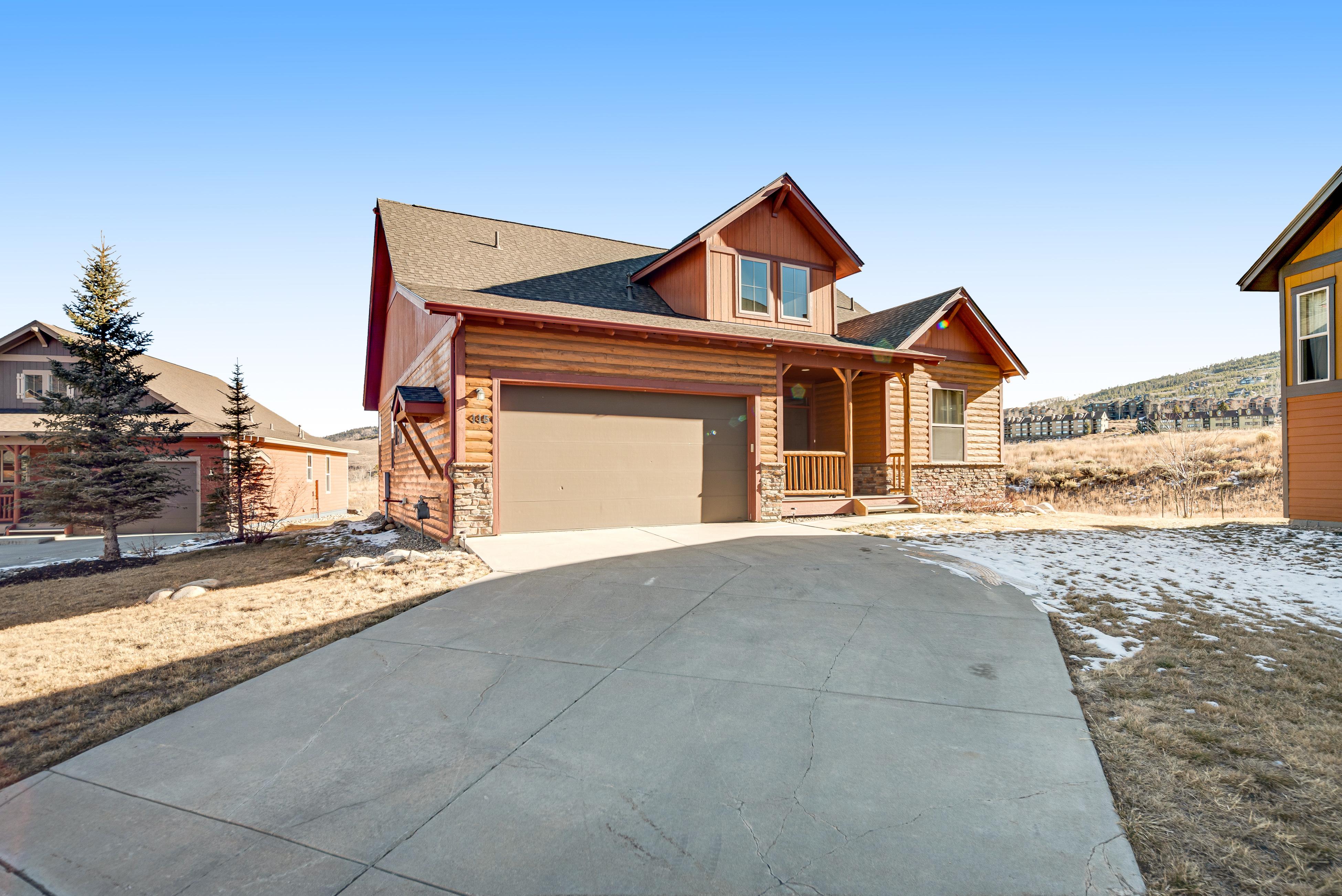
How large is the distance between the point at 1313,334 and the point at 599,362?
13.1 metres

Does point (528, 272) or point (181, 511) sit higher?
point (528, 272)

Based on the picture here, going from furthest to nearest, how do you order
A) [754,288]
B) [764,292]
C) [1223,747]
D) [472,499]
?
[764,292] < [754,288] < [472,499] < [1223,747]

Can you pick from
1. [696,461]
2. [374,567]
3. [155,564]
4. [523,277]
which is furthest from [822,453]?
[155,564]

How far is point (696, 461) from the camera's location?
11273 millimetres

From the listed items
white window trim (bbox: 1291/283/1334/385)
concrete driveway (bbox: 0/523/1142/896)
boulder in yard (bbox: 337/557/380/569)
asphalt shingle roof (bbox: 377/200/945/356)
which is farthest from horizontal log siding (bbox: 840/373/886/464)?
boulder in yard (bbox: 337/557/380/569)

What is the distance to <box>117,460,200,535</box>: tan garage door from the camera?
1778 cm

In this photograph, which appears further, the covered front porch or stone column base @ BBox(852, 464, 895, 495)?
stone column base @ BBox(852, 464, 895, 495)

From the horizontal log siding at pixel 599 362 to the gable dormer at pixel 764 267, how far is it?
1635mm

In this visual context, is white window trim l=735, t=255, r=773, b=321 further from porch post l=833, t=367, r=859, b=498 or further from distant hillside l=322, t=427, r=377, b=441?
distant hillside l=322, t=427, r=377, b=441

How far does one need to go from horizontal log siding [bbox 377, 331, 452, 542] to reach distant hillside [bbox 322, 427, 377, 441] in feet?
222

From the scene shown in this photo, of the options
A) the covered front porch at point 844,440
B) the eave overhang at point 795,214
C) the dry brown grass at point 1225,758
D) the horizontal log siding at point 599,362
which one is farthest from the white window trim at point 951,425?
the dry brown grass at point 1225,758

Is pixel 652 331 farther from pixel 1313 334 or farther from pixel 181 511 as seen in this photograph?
pixel 181 511

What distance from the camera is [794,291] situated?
13633 millimetres

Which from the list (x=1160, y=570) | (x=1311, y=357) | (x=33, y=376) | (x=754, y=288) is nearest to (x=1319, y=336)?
(x=1311, y=357)
